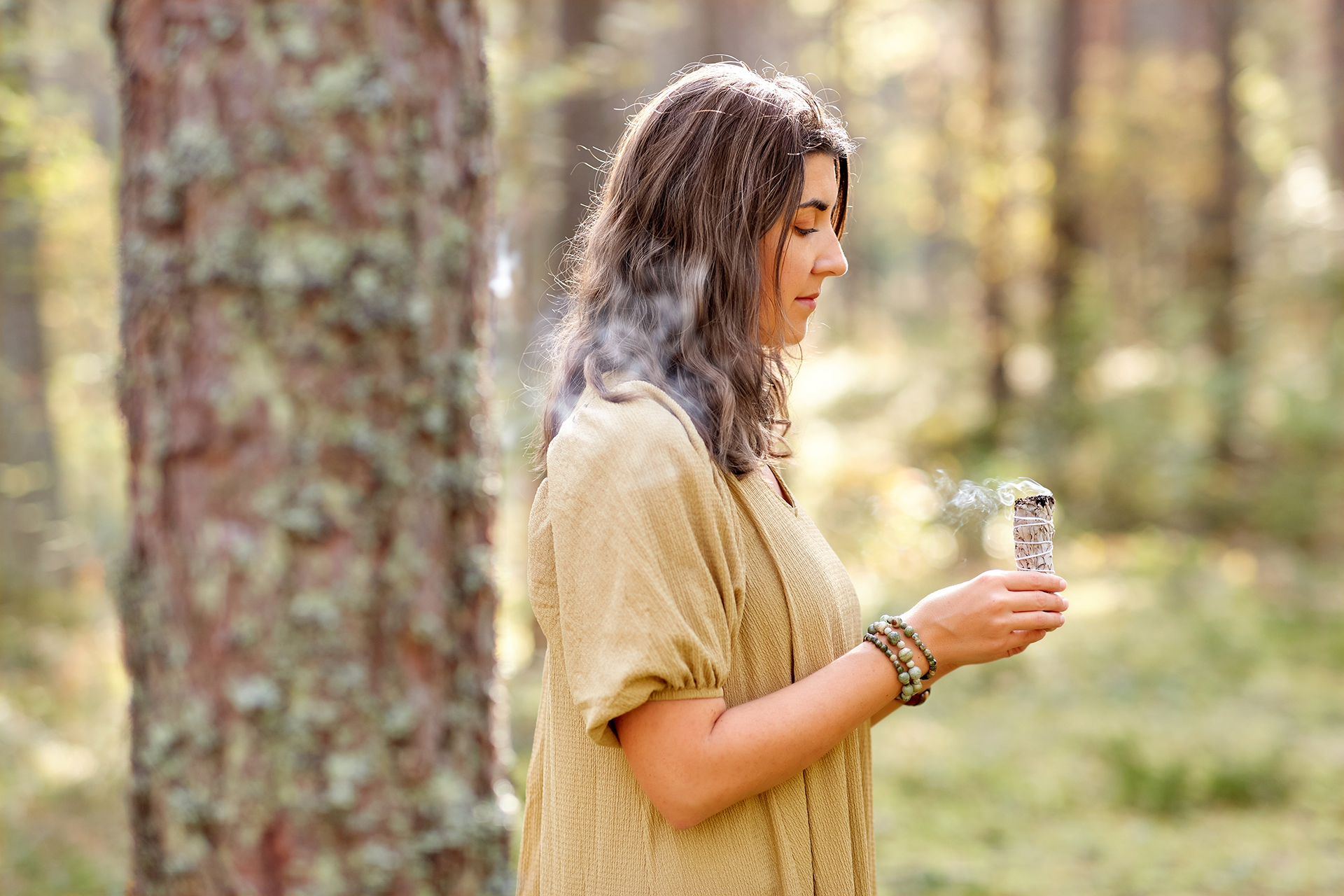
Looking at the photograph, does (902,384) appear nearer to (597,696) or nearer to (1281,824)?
(1281,824)

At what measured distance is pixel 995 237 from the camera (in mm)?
12297

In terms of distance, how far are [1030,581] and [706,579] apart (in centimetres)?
56

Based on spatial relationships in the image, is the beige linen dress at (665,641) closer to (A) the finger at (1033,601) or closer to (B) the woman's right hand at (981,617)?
(B) the woman's right hand at (981,617)

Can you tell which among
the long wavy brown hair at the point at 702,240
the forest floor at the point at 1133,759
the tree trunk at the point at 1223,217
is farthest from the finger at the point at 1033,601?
the tree trunk at the point at 1223,217

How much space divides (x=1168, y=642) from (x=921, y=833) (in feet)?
11.2

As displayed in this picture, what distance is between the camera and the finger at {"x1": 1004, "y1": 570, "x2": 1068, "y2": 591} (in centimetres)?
164

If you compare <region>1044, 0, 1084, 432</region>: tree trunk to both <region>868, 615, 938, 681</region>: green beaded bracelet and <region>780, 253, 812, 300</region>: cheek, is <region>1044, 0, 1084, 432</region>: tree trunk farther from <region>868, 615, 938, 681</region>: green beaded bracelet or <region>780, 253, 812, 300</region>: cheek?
<region>868, 615, 938, 681</region>: green beaded bracelet

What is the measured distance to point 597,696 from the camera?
1396mm

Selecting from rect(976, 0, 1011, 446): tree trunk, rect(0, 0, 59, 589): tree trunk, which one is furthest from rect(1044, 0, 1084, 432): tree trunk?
rect(0, 0, 59, 589): tree trunk

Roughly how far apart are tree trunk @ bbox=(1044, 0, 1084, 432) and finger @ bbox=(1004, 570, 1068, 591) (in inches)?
403

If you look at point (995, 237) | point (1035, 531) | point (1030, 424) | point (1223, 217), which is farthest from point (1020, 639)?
point (1223, 217)

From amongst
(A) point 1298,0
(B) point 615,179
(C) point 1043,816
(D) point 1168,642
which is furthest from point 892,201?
(B) point 615,179

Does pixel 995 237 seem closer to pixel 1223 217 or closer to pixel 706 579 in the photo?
pixel 1223 217

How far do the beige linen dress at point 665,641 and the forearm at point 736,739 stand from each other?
47mm
